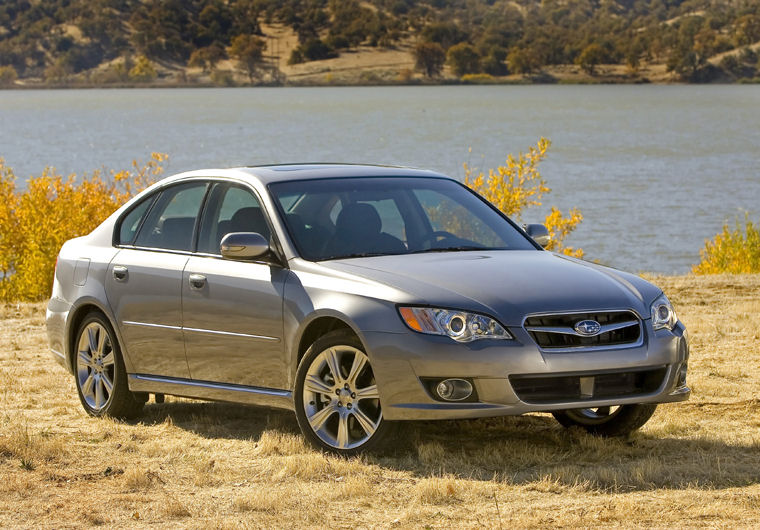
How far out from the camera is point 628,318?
6887 millimetres

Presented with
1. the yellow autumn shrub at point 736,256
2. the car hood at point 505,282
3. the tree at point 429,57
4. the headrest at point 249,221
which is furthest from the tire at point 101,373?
the tree at point 429,57

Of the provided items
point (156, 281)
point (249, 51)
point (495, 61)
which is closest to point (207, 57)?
point (249, 51)

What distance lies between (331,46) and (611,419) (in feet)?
563

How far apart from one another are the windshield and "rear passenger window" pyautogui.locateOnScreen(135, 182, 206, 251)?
660 millimetres

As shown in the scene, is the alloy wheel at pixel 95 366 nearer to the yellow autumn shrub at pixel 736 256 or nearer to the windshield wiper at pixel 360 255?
the windshield wiper at pixel 360 255

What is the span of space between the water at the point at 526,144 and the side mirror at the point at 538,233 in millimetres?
20569

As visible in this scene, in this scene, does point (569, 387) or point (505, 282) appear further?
point (505, 282)

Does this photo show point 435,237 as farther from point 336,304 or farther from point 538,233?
point 336,304

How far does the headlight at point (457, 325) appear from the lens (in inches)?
260

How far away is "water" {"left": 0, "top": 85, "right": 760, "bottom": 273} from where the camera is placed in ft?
125

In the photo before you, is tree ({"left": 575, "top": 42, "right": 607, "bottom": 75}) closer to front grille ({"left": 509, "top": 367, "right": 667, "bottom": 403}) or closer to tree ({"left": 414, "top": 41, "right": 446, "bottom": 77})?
tree ({"left": 414, "top": 41, "right": 446, "bottom": 77})

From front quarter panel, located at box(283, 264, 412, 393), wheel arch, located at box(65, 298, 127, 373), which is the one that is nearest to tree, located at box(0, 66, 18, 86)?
wheel arch, located at box(65, 298, 127, 373)

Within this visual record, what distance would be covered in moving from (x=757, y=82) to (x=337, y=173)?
186m

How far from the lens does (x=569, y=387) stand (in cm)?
671
